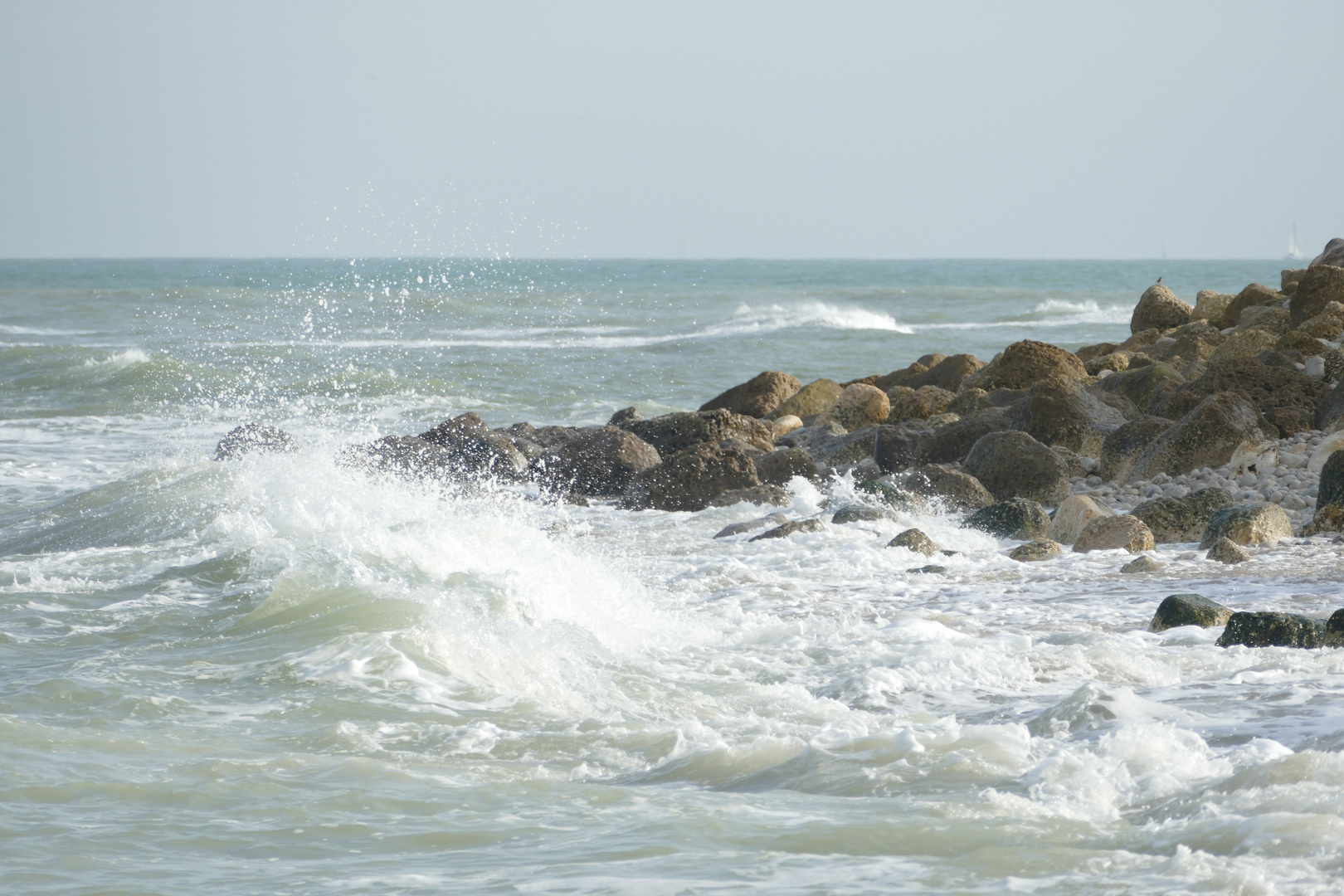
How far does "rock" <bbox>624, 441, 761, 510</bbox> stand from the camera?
9555 millimetres

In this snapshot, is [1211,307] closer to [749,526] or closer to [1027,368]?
[1027,368]

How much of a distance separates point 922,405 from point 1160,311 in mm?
6197

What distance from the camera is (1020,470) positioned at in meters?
9.00

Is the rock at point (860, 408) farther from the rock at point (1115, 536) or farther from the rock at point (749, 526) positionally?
the rock at point (1115, 536)

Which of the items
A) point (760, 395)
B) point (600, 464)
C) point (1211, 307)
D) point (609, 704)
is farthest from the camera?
point (1211, 307)

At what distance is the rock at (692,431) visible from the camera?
11242mm

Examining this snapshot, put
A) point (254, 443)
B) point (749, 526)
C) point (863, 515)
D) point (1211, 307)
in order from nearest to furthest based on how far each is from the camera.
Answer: point (863, 515) < point (749, 526) < point (254, 443) < point (1211, 307)

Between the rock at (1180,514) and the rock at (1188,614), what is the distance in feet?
6.67

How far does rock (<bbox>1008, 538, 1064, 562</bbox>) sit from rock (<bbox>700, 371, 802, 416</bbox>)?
6.82 metres

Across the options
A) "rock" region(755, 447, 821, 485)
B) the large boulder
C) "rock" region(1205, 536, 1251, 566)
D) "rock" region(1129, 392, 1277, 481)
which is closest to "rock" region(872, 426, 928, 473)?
"rock" region(755, 447, 821, 485)

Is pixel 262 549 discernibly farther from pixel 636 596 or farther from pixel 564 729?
pixel 564 729

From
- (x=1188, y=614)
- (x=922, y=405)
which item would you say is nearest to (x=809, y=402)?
(x=922, y=405)

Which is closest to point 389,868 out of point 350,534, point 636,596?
point 636,596

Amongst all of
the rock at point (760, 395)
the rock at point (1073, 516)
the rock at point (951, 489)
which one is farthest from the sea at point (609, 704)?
the rock at point (760, 395)
